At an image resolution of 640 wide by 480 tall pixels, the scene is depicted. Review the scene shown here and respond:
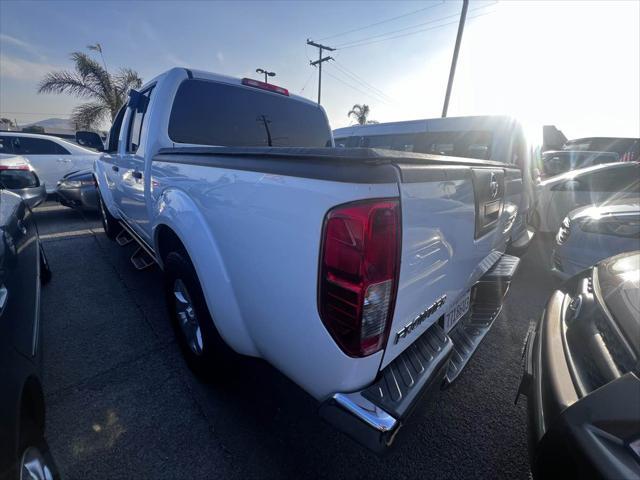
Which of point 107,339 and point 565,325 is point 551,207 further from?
point 107,339

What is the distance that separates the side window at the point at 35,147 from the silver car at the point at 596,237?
35.5ft

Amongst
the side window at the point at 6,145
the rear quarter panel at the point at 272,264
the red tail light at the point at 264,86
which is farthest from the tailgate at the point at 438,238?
the side window at the point at 6,145

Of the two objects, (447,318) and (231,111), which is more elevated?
(231,111)

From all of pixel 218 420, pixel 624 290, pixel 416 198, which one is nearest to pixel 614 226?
pixel 624 290

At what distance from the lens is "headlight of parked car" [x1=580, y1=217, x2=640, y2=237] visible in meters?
2.93

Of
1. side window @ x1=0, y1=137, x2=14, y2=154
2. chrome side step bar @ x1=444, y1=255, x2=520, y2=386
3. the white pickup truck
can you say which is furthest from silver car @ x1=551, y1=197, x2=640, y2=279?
side window @ x1=0, y1=137, x2=14, y2=154

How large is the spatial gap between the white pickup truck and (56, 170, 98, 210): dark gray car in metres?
5.26

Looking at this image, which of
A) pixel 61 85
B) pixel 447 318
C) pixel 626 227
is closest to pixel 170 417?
pixel 447 318

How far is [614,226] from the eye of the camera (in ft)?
10.0

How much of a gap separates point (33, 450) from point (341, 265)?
1354mm

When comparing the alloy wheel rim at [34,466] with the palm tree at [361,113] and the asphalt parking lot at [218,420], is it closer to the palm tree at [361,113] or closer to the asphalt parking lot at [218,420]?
the asphalt parking lot at [218,420]

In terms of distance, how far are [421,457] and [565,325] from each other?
1.10m

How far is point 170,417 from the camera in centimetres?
186

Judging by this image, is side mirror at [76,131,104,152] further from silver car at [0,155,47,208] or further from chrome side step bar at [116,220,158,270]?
silver car at [0,155,47,208]
